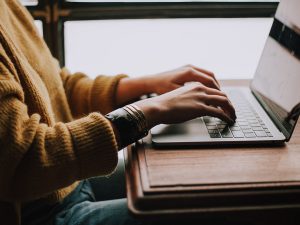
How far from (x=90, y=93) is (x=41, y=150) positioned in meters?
0.43

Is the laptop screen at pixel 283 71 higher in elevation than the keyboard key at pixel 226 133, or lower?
higher

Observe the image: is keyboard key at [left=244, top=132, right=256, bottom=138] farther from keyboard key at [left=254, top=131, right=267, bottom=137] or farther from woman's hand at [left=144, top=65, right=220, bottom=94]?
woman's hand at [left=144, top=65, right=220, bottom=94]

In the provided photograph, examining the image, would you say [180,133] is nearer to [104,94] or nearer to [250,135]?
[250,135]

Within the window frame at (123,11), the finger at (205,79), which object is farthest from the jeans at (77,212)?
the window frame at (123,11)

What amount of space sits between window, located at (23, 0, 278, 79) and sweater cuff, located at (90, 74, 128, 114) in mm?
360

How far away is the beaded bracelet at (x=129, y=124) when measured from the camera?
0.74 m

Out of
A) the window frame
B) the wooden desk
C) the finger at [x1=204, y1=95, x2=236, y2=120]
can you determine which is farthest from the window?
the wooden desk

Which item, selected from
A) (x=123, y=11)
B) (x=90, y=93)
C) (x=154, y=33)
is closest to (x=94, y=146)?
(x=90, y=93)

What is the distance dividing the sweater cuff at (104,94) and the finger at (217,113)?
0.34 metres

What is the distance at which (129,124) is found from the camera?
2.45 ft

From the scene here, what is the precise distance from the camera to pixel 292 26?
910 millimetres

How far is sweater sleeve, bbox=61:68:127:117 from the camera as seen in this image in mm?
1056

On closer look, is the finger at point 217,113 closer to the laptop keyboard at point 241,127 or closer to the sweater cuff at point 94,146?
the laptop keyboard at point 241,127

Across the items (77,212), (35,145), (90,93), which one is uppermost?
(35,145)
